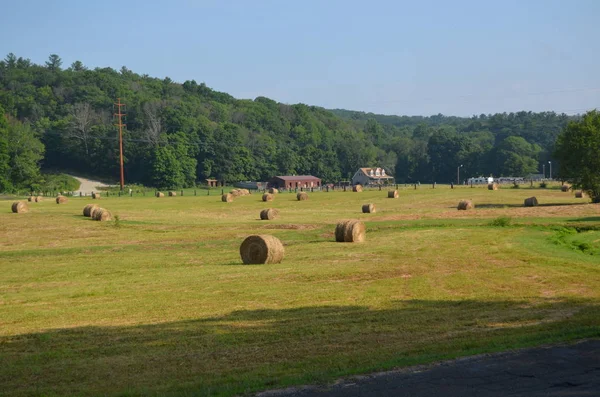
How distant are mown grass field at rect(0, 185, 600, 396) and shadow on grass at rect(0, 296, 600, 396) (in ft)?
0.17

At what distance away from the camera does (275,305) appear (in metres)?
19.8

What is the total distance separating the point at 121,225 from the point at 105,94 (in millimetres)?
149161

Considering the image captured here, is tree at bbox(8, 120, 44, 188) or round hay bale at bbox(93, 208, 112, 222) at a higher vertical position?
tree at bbox(8, 120, 44, 188)

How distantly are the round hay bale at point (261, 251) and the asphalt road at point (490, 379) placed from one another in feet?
53.6

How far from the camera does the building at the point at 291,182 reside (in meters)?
148

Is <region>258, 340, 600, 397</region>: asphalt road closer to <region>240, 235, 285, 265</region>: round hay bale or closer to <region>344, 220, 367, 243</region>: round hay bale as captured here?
<region>240, 235, 285, 265</region>: round hay bale

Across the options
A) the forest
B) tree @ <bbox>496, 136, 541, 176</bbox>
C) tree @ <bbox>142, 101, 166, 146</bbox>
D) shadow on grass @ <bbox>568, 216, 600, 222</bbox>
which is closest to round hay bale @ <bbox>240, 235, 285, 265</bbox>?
shadow on grass @ <bbox>568, 216, 600, 222</bbox>

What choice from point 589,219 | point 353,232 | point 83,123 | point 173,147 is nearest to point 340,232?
point 353,232

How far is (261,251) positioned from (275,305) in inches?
356

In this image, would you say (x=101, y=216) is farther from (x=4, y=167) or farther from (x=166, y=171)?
(x=166, y=171)

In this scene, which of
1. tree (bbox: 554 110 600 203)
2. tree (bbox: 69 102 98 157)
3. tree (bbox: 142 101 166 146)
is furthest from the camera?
tree (bbox: 69 102 98 157)

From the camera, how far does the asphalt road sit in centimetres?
1084

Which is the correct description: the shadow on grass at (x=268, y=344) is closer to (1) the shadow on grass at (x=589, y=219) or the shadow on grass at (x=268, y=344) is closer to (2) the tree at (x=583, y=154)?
(1) the shadow on grass at (x=589, y=219)

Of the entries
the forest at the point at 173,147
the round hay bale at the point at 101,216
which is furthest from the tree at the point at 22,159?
the round hay bale at the point at 101,216
